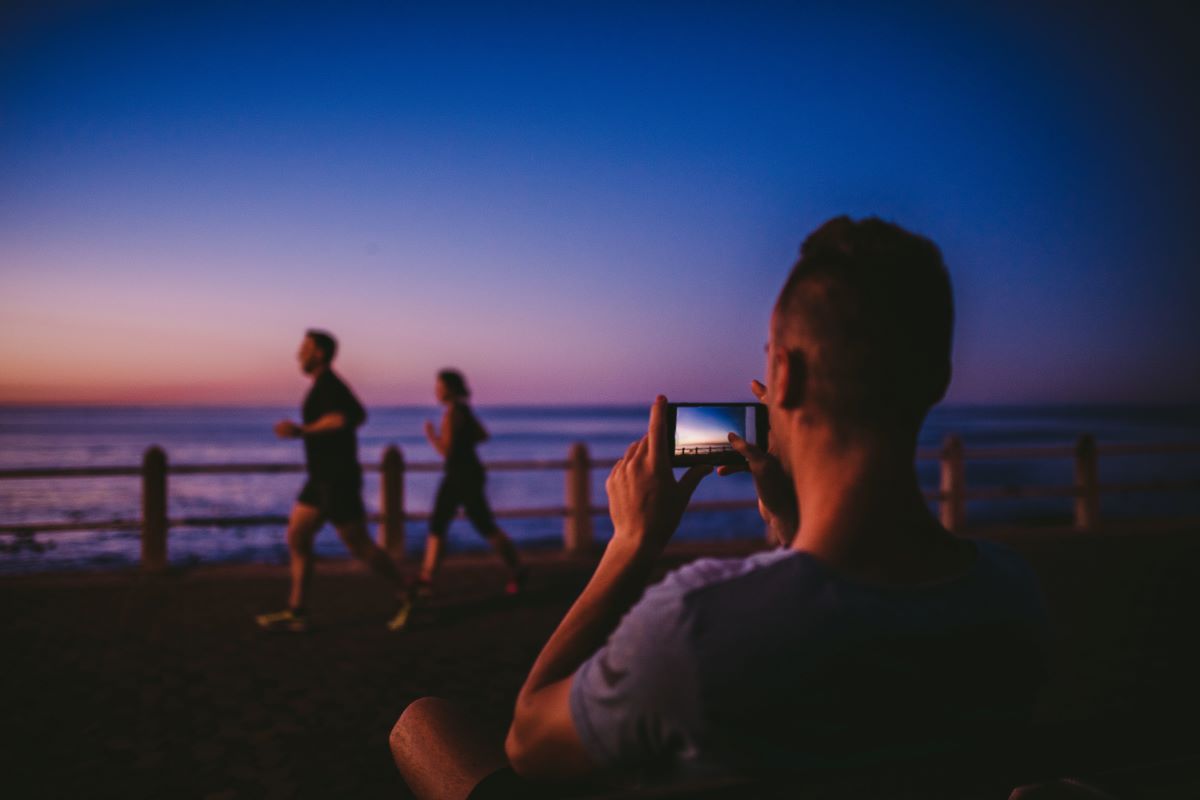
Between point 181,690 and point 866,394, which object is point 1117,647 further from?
point 181,690

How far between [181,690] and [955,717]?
5.31 meters

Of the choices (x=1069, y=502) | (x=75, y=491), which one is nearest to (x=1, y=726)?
(x=75, y=491)

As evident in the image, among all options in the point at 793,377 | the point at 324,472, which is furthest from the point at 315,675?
the point at 793,377

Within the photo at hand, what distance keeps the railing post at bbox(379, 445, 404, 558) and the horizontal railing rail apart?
0.04 feet

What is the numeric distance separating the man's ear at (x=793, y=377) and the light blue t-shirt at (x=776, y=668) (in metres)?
0.22

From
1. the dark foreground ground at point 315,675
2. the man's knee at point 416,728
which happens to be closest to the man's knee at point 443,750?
the man's knee at point 416,728

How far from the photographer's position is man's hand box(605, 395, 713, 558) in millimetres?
1238

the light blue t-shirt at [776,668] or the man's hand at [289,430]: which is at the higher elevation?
the man's hand at [289,430]

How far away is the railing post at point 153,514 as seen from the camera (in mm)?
8859

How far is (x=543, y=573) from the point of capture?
911cm

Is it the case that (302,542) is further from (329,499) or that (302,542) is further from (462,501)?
(462,501)

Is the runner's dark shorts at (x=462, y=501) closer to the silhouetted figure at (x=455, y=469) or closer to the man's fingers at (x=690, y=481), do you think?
the silhouetted figure at (x=455, y=469)

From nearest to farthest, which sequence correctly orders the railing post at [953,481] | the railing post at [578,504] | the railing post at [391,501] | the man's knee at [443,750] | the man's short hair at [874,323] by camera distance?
the man's short hair at [874,323] < the man's knee at [443,750] < the railing post at [391,501] < the railing post at [578,504] < the railing post at [953,481]

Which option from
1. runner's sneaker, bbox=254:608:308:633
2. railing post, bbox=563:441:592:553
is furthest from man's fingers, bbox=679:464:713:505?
railing post, bbox=563:441:592:553
